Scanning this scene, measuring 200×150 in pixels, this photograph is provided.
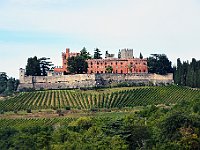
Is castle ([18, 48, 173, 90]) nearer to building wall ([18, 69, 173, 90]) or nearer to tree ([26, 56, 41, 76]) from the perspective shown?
building wall ([18, 69, 173, 90])

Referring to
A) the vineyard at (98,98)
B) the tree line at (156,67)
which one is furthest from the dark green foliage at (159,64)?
the vineyard at (98,98)

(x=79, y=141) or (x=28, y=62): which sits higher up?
(x=28, y=62)

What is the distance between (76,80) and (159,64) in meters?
13.4

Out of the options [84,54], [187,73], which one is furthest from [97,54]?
[187,73]

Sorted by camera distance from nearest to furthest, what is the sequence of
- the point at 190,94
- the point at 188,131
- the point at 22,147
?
the point at 188,131
the point at 22,147
the point at 190,94

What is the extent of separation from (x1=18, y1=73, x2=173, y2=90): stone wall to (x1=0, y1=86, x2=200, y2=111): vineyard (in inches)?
243

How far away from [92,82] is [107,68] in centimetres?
563

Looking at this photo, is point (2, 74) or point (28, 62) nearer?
point (28, 62)

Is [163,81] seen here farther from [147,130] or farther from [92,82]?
[147,130]

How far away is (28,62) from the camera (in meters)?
104

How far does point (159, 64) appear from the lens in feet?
347

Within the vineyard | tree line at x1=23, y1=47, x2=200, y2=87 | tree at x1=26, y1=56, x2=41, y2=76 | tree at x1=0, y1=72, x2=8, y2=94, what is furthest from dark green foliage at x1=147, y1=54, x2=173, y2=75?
tree at x1=0, y1=72, x2=8, y2=94

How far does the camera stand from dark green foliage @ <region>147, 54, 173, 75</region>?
104m

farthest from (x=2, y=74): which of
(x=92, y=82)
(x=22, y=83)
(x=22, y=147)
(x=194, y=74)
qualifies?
(x=22, y=147)
